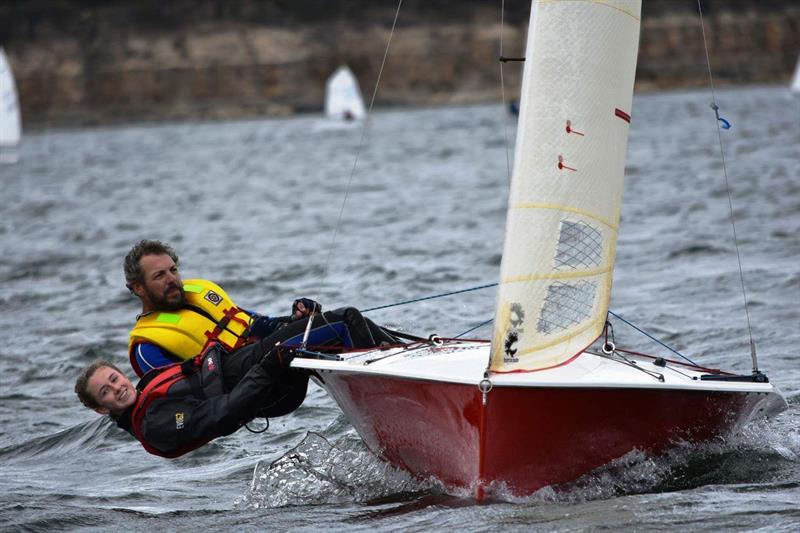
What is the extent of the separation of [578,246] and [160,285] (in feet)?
6.13

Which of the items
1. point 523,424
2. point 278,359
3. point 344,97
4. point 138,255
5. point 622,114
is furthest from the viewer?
point 344,97

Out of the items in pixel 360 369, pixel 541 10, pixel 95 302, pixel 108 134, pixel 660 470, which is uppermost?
pixel 541 10

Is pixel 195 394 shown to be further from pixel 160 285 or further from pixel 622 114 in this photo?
pixel 622 114

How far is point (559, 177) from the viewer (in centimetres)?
496

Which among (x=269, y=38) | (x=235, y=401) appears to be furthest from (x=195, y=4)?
(x=235, y=401)

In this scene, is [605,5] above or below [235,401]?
above

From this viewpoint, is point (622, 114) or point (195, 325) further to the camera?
point (195, 325)

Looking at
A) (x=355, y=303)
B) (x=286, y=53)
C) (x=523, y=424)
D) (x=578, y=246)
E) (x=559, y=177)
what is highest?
(x=559, y=177)

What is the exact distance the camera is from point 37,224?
64.7ft

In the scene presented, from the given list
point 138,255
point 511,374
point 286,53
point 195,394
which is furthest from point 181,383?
point 286,53

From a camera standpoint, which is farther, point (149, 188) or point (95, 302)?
point (149, 188)

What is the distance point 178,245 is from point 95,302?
14.5 feet

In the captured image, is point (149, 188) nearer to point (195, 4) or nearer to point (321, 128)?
point (321, 128)

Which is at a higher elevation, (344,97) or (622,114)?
(622,114)
